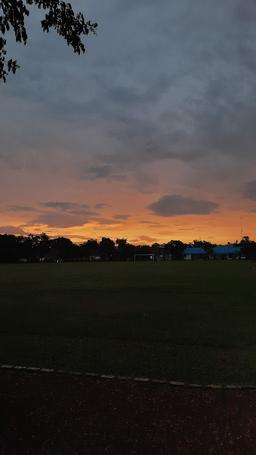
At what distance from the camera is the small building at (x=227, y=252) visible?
578 feet

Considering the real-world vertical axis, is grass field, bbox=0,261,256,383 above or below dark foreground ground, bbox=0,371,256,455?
above

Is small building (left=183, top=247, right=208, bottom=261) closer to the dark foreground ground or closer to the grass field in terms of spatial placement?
the grass field

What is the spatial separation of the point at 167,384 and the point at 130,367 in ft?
4.97

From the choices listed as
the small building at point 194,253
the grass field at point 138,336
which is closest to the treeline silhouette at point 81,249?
the small building at point 194,253

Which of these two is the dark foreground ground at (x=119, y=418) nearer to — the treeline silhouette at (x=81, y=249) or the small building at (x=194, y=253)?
the treeline silhouette at (x=81, y=249)

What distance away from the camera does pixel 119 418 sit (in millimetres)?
5578

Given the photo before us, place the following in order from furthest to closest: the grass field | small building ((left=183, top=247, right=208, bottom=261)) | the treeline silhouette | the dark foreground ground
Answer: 1. small building ((left=183, top=247, right=208, bottom=261))
2. the treeline silhouette
3. the grass field
4. the dark foreground ground

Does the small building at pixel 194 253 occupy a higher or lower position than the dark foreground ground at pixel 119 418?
higher

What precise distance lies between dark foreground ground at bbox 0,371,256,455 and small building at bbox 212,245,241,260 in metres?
170

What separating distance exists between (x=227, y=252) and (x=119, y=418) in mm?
175535

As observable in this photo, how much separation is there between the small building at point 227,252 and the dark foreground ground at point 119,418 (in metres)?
170

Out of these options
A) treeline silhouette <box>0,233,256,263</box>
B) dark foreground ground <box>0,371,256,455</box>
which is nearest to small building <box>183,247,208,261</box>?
treeline silhouette <box>0,233,256,263</box>

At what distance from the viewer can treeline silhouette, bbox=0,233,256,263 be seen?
142500 millimetres

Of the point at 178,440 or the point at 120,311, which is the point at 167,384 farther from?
the point at 120,311
